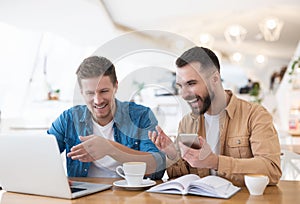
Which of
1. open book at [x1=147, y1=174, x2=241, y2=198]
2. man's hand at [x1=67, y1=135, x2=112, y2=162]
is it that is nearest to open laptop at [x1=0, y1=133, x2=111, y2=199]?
man's hand at [x1=67, y1=135, x2=112, y2=162]

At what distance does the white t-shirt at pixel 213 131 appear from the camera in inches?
71.1

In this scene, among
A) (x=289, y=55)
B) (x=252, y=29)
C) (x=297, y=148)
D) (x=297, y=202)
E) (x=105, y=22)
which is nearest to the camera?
(x=297, y=202)

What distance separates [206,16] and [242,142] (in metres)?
4.88

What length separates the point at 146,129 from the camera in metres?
1.87

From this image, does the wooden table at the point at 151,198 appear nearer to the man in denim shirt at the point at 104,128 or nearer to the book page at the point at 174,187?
the book page at the point at 174,187

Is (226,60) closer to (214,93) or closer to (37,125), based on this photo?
(37,125)

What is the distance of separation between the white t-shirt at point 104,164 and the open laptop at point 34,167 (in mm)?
308

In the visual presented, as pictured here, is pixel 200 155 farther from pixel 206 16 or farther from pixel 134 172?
pixel 206 16

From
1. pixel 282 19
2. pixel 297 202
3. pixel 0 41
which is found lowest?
pixel 297 202

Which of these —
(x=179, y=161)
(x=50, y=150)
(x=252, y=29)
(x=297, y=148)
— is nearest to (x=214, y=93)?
(x=179, y=161)

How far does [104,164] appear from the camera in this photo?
71.1 inches

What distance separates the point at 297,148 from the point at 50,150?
2207mm

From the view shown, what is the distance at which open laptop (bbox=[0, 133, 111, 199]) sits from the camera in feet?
4.24

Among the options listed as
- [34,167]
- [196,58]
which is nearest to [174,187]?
[34,167]
